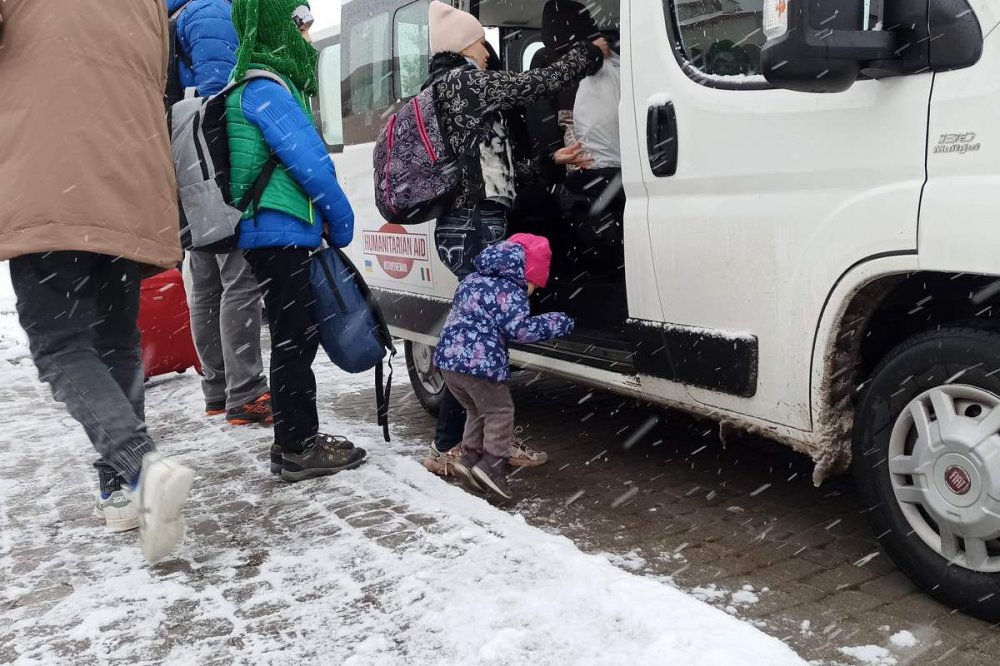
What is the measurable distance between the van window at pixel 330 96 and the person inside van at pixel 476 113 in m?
1.96

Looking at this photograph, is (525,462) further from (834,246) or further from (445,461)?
(834,246)

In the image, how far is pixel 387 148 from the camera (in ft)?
12.8

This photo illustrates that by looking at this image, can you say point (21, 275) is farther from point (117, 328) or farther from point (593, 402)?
point (593, 402)

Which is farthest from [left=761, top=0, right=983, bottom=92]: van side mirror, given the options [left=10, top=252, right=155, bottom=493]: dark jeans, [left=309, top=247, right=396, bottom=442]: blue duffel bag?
[left=10, top=252, right=155, bottom=493]: dark jeans

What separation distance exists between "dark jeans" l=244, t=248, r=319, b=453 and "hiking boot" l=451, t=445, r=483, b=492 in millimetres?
676

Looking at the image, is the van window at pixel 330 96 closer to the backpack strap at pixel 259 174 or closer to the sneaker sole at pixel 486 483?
the backpack strap at pixel 259 174

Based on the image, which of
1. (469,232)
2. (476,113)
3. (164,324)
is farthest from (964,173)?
(164,324)

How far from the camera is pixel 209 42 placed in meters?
4.61

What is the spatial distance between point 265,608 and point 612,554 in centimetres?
114

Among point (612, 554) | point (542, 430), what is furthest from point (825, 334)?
point (542, 430)

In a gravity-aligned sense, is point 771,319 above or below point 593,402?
above

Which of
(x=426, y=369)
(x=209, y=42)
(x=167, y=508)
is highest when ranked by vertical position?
(x=209, y=42)

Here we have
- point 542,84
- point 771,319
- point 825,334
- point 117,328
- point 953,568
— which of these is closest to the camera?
point 953,568

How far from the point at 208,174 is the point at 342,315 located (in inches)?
31.3
